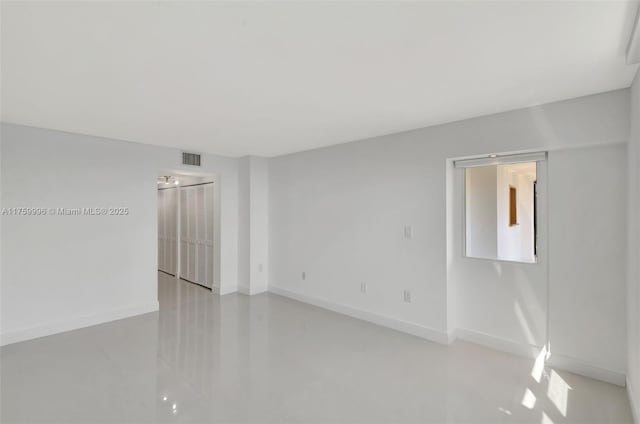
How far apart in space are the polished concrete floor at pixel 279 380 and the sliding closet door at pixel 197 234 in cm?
188

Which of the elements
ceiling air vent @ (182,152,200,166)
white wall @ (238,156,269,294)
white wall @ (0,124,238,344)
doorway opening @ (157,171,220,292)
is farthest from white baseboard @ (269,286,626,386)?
ceiling air vent @ (182,152,200,166)

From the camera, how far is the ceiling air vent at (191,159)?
4.69 meters

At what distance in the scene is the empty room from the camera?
1707mm

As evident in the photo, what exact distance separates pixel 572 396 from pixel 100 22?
12.9 ft

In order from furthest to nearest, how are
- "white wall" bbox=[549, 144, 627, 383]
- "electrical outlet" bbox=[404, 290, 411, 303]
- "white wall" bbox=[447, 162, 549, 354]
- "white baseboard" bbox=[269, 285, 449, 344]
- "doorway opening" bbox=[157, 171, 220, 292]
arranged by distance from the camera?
"doorway opening" bbox=[157, 171, 220, 292] < "electrical outlet" bbox=[404, 290, 411, 303] < "white baseboard" bbox=[269, 285, 449, 344] < "white wall" bbox=[447, 162, 549, 354] < "white wall" bbox=[549, 144, 627, 383]

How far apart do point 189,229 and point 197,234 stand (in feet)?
1.07

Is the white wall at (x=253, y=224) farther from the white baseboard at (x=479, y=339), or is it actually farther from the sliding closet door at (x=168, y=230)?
the sliding closet door at (x=168, y=230)

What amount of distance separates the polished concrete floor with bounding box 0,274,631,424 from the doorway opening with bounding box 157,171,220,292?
1.88m

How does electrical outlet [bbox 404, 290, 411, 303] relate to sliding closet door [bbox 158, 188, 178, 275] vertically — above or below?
below

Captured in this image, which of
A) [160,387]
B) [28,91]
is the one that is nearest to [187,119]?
[28,91]

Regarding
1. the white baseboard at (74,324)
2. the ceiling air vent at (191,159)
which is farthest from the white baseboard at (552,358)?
the ceiling air vent at (191,159)

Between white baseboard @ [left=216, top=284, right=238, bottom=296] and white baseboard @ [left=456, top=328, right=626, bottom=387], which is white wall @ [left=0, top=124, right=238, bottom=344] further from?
white baseboard @ [left=456, top=328, right=626, bottom=387]

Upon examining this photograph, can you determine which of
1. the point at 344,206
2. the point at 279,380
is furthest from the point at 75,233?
the point at 344,206

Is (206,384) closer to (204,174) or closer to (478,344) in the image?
(478,344)
